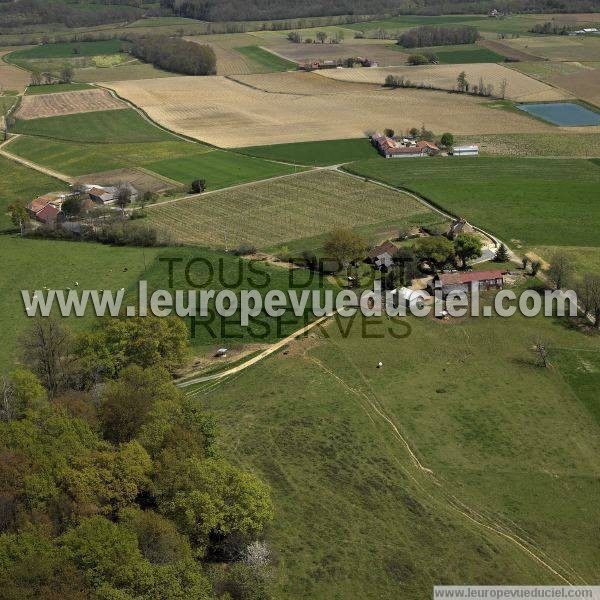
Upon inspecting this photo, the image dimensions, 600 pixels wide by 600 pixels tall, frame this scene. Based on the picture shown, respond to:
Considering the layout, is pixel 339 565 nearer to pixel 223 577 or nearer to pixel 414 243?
pixel 223 577

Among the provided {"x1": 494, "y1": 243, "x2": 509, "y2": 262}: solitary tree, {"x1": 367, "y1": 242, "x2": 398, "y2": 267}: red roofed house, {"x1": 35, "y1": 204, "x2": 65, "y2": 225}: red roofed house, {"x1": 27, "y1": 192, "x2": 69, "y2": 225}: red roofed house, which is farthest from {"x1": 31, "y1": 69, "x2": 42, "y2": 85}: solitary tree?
{"x1": 494, "y1": 243, "x2": 509, "y2": 262}: solitary tree

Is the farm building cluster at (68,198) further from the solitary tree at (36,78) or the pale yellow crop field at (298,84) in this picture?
the solitary tree at (36,78)

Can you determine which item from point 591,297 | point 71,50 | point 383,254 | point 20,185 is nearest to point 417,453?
point 591,297

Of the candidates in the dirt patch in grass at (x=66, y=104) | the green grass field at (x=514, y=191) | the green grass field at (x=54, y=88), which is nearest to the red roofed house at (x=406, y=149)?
the green grass field at (x=514, y=191)

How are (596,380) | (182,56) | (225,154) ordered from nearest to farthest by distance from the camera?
(596,380)
(225,154)
(182,56)

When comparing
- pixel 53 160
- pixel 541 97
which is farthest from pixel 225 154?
pixel 541 97

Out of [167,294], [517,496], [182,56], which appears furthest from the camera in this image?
[182,56]

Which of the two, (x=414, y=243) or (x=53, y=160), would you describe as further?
(x=53, y=160)

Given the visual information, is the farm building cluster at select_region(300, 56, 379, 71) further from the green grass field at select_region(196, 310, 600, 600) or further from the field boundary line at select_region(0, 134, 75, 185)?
the green grass field at select_region(196, 310, 600, 600)
